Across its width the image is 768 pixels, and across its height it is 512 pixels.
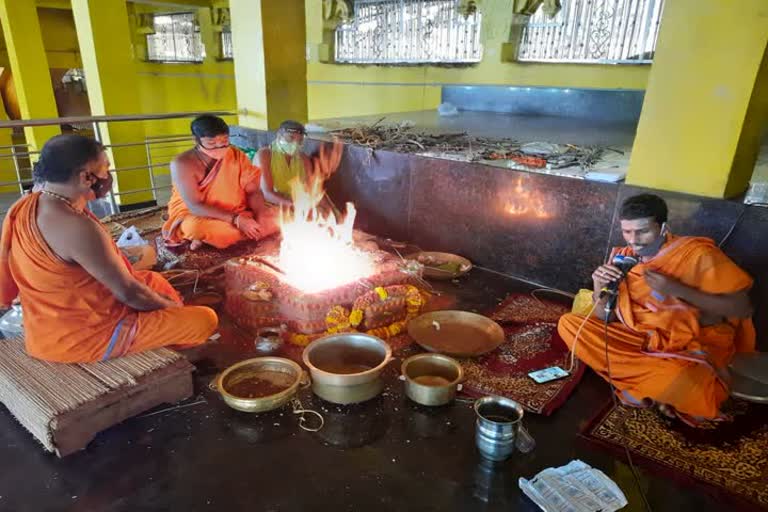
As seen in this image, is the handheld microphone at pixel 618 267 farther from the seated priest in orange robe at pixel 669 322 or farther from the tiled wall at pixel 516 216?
the tiled wall at pixel 516 216

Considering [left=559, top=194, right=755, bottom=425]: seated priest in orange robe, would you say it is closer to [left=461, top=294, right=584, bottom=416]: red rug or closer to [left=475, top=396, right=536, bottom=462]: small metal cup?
[left=461, top=294, right=584, bottom=416]: red rug

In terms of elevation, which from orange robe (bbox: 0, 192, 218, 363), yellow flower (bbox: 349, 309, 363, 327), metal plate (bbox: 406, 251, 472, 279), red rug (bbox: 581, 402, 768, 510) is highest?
orange robe (bbox: 0, 192, 218, 363)

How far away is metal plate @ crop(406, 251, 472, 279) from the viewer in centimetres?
437

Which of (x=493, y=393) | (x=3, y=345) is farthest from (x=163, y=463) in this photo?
(x=493, y=393)

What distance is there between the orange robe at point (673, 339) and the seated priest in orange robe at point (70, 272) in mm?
2561

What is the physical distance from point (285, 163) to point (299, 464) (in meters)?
3.68

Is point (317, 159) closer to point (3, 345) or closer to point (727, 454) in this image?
point (3, 345)

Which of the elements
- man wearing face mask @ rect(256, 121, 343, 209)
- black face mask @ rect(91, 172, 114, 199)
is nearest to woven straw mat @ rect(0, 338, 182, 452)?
black face mask @ rect(91, 172, 114, 199)

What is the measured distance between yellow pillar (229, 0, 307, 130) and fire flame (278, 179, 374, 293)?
2.78 meters

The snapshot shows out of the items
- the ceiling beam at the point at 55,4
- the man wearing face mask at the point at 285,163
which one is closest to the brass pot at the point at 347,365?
the man wearing face mask at the point at 285,163

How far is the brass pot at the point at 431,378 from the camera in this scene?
8.76 feet

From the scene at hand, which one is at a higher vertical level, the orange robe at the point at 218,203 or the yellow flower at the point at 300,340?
the orange robe at the point at 218,203

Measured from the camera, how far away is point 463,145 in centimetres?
538

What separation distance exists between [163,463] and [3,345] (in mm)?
1263
